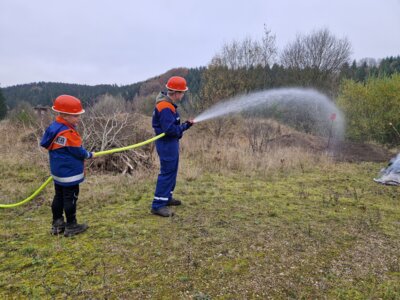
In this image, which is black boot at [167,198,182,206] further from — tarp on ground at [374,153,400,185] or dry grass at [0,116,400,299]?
tarp on ground at [374,153,400,185]


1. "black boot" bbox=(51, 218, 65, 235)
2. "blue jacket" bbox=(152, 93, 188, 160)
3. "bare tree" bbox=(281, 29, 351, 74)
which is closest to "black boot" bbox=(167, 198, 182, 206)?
"blue jacket" bbox=(152, 93, 188, 160)

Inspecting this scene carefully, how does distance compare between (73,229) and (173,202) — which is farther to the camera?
(173,202)

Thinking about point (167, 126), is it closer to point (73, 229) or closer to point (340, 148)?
point (73, 229)

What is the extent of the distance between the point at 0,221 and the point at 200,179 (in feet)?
13.7

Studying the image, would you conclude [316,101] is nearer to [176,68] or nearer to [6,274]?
[6,274]

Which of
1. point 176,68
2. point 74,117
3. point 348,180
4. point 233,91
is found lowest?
point 348,180

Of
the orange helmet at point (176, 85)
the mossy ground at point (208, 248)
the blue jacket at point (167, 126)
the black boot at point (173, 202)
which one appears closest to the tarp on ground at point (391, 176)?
the mossy ground at point (208, 248)

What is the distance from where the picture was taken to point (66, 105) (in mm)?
3477

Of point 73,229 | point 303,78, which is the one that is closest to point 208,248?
point 73,229

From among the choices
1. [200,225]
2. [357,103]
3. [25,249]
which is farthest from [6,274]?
[357,103]

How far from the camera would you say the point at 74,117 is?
11.7 ft

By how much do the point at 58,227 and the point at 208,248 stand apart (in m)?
1.89

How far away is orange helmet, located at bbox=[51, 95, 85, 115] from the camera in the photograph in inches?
136

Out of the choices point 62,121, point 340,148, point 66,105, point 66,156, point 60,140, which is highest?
point 66,105
